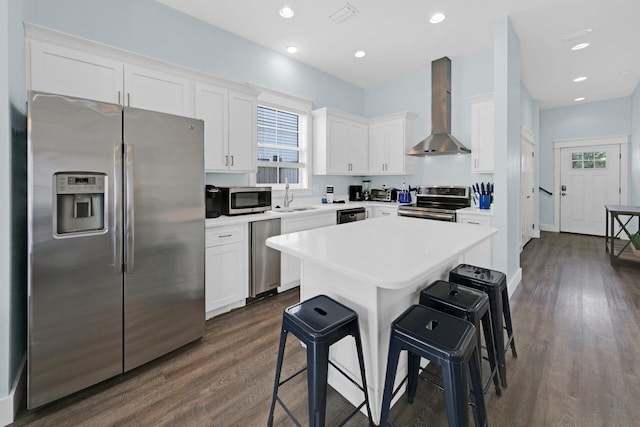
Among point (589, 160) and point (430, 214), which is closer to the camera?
point (430, 214)

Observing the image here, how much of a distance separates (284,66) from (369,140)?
1885 mm

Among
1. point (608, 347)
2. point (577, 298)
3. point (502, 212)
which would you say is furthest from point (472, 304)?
point (577, 298)

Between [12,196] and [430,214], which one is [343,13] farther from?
[12,196]

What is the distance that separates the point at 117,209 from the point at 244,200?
1.43 metres

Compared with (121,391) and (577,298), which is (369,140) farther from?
(121,391)

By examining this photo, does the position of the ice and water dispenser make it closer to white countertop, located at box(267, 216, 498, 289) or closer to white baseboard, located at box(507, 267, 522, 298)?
white countertop, located at box(267, 216, 498, 289)

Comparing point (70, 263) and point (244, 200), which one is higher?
point (244, 200)

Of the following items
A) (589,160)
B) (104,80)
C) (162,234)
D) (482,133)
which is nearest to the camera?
(162,234)

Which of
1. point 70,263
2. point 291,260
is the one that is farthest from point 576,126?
point 70,263

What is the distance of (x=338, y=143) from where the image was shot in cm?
454

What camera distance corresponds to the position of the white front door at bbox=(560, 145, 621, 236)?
6312 mm

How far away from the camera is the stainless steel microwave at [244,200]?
9.97 ft

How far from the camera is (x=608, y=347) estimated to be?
2.28m

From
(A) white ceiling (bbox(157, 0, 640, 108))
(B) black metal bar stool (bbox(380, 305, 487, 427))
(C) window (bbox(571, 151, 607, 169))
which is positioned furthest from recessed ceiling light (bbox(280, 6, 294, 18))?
(C) window (bbox(571, 151, 607, 169))
